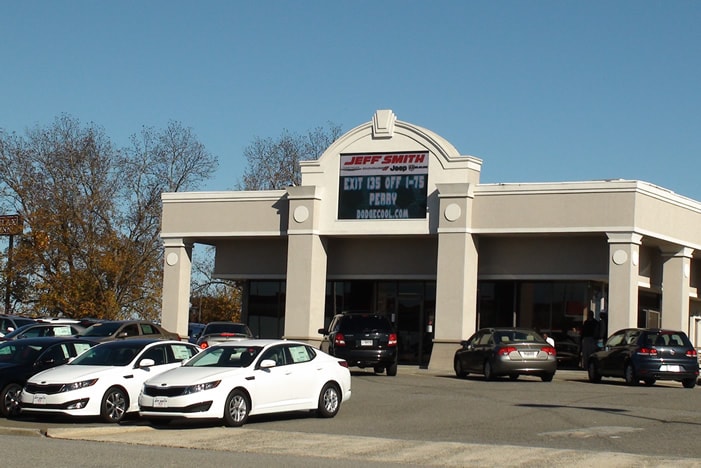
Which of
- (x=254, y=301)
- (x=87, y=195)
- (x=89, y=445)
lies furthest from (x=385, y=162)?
(x=87, y=195)

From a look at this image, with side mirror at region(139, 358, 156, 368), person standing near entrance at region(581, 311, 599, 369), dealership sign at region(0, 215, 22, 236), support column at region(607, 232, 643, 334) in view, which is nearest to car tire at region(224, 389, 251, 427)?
side mirror at region(139, 358, 156, 368)

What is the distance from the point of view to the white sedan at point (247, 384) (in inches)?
730

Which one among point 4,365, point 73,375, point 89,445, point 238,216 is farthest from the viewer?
point 238,216

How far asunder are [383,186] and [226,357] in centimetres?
1972

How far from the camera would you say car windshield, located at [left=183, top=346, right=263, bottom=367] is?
19.6 m

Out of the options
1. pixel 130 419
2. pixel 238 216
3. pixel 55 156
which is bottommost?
pixel 130 419

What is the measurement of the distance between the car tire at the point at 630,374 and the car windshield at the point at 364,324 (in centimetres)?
660

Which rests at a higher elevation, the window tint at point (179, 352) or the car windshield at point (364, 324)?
the car windshield at point (364, 324)

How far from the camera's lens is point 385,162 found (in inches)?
1529

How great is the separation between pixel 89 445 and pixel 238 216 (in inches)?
995

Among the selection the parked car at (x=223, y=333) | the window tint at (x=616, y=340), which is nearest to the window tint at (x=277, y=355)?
the parked car at (x=223, y=333)

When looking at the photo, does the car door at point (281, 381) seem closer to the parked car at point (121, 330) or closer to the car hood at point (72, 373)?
the car hood at point (72, 373)

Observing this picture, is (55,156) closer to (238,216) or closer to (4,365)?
(238,216)

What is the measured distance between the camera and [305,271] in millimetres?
39125
